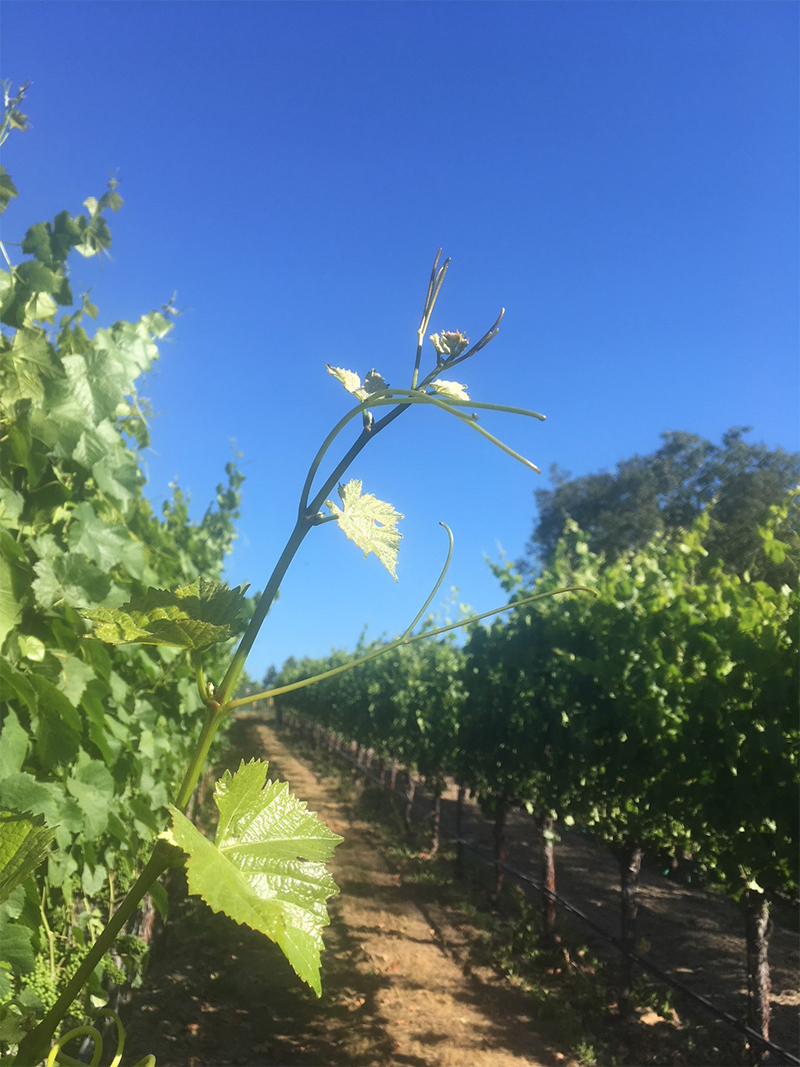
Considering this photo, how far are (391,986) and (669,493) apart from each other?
26864 millimetres

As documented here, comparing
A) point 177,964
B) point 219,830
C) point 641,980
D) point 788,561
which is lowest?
point 177,964

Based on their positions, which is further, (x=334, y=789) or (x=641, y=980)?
(x=334, y=789)

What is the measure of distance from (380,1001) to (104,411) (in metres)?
5.84

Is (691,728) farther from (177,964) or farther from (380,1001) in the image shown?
(177,964)

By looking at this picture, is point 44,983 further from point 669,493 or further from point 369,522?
point 669,493

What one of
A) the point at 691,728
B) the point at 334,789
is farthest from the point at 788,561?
the point at 334,789

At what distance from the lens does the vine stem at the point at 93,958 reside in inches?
18.6

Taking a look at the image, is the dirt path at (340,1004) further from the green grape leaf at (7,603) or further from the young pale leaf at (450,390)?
the young pale leaf at (450,390)

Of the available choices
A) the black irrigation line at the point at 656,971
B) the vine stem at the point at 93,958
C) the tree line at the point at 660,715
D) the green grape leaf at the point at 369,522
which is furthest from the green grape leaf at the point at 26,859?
the black irrigation line at the point at 656,971

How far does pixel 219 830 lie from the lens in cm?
53

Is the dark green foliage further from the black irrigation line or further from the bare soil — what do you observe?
the black irrigation line

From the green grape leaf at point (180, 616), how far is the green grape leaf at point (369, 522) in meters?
0.10

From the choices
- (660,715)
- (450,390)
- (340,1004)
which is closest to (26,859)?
(450,390)

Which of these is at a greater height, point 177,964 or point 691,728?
point 691,728
